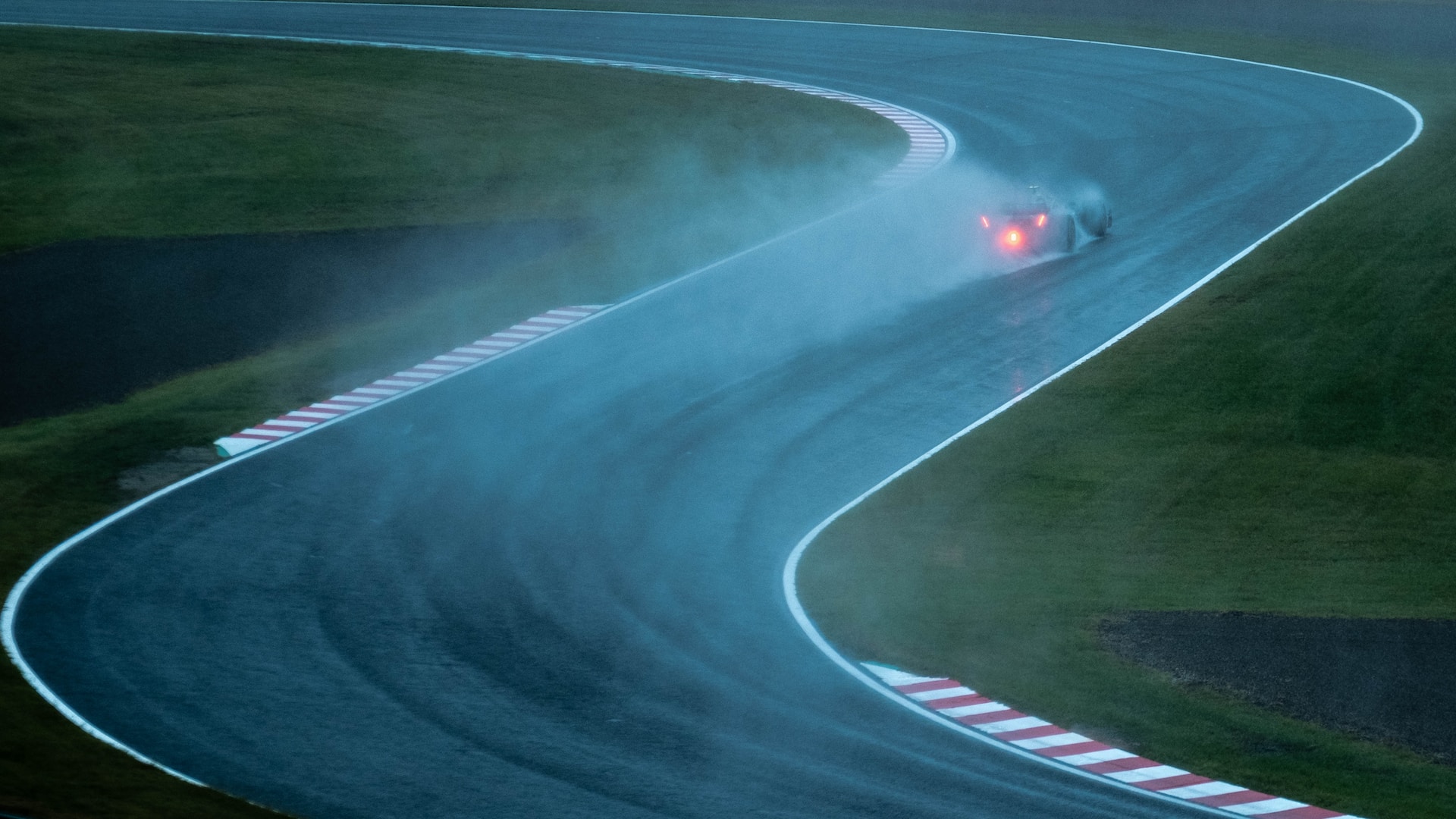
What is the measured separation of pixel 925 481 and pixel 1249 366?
633 centimetres

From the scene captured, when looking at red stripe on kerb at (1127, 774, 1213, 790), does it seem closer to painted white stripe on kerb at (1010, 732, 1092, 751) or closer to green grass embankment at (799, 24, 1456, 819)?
green grass embankment at (799, 24, 1456, 819)

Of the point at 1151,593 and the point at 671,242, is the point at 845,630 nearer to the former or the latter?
the point at 1151,593

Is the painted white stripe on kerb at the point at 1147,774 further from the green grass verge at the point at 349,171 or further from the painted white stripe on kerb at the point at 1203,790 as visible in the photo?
the green grass verge at the point at 349,171

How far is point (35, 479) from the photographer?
18312 mm

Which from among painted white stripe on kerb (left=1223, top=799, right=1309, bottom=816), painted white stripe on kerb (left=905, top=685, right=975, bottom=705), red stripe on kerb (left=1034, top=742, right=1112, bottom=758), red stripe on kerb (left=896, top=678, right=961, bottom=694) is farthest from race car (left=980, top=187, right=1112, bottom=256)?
painted white stripe on kerb (left=1223, top=799, right=1309, bottom=816)

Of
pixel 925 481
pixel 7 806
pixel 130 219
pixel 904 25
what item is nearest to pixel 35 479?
pixel 7 806

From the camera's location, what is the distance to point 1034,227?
91.0ft

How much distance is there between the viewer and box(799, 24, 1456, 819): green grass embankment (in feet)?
41.0

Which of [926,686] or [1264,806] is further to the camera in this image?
[926,686]

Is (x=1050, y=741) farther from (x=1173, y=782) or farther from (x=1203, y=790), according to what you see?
(x=1203, y=790)

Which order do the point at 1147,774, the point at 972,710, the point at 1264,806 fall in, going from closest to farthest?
the point at 1264,806, the point at 1147,774, the point at 972,710

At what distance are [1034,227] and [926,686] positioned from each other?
16.1 m

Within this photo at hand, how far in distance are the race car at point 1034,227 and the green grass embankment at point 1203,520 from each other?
10.5 ft

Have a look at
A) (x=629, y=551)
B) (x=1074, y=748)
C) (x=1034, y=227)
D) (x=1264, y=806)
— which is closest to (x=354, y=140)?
(x=1034, y=227)
